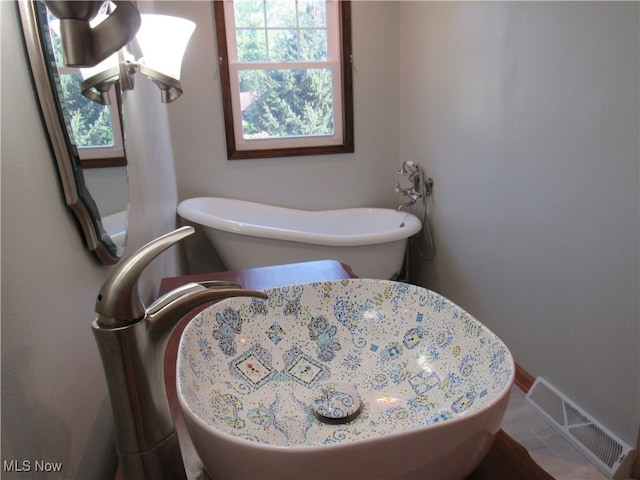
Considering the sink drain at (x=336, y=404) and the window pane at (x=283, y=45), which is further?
A: the window pane at (x=283, y=45)

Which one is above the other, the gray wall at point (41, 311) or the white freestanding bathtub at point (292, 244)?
the gray wall at point (41, 311)

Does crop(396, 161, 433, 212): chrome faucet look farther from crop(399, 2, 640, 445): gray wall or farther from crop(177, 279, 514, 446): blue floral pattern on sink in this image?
crop(177, 279, 514, 446): blue floral pattern on sink

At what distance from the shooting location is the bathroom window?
280 cm

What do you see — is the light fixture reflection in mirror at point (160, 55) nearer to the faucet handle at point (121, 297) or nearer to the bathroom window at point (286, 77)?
Answer: the faucet handle at point (121, 297)

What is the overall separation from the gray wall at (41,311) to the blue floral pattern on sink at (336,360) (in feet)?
0.48

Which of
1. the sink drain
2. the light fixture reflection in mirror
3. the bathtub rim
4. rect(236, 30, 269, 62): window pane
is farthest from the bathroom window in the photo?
the sink drain

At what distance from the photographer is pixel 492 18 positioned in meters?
1.97

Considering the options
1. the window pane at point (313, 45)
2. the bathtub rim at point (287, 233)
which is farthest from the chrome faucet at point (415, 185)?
the window pane at point (313, 45)

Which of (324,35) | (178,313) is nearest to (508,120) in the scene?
(324,35)

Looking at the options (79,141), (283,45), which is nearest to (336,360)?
(79,141)

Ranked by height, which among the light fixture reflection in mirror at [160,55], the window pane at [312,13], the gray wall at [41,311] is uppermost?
the window pane at [312,13]

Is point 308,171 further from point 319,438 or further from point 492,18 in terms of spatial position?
point 319,438

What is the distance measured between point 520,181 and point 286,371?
152cm

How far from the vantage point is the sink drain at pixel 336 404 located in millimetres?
676
